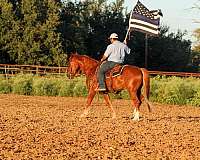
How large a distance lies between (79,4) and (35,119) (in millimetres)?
43861

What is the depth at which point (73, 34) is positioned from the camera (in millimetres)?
51844

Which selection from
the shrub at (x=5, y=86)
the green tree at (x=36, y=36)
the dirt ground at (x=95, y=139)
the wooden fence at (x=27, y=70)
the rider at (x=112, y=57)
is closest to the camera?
the dirt ground at (x=95, y=139)

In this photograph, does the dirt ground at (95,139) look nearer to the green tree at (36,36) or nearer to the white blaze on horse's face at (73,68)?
the white blaze on horse's face at (73,68)

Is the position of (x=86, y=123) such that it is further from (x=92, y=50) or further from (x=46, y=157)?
(x=92, y=50)

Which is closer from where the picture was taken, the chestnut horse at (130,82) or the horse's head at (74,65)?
the chestnut horse at (130,82)

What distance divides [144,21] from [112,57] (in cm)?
571

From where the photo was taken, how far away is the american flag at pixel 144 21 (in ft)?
66.4

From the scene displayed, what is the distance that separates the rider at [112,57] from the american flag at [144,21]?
515 cm

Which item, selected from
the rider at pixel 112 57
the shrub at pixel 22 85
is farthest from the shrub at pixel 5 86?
the rider at pixel 112 57

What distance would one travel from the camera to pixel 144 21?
20.3 metres

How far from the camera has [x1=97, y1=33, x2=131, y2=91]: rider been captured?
14961 millimetres

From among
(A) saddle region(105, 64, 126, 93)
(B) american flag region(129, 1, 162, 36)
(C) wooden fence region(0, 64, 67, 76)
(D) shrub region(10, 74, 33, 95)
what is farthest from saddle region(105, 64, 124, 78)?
(C) wooden fence region(0, 64, 67, 76)

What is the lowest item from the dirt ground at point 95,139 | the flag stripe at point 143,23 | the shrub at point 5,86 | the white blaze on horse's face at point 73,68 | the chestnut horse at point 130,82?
the dirt ground at point 95,139

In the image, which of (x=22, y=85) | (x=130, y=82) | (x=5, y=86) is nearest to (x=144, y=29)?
(x=130, y=82)
